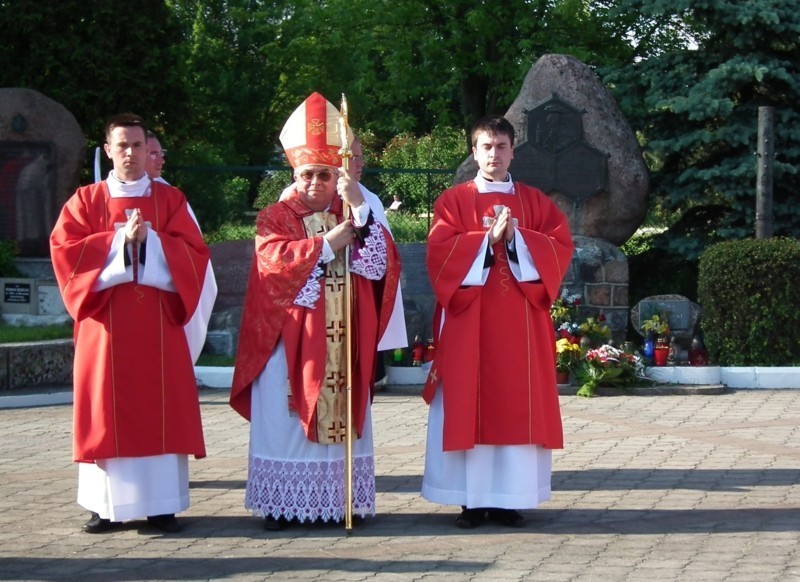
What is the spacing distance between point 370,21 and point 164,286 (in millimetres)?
17605

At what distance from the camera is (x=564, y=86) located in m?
14.2

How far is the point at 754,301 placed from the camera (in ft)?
41.8

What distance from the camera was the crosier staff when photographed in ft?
21.9

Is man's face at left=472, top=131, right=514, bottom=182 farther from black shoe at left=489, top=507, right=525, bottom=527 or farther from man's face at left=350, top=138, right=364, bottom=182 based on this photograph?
black shoe at left=489, top=507, right=525, bottom=527

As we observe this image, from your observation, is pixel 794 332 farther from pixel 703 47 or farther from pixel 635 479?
pixel 635 479

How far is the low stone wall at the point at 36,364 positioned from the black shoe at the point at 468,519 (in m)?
6.04

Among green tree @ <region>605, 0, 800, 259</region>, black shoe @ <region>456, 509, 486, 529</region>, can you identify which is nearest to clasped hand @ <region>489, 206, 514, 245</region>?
black shoe @ <region>456, 509, 486, 529</region>

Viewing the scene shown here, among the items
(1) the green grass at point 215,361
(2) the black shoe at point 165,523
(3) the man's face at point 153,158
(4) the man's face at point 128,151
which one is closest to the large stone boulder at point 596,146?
(1) the green grass at point 215,361

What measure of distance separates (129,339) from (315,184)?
121 centimetres

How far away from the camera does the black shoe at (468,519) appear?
684cm

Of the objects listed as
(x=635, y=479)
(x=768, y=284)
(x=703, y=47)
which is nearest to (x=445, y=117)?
(x=703, y=47)

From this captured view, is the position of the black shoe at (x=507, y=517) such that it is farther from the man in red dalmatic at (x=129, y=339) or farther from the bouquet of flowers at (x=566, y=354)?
the bouquet of flowers at (x=566, y=354)

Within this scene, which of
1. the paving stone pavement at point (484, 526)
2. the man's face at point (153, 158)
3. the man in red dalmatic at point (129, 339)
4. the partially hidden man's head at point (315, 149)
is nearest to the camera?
the paving stone pavement at point (484, 526)

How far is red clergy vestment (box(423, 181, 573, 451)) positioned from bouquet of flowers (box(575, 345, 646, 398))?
5004mm
